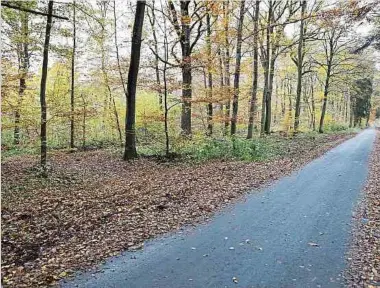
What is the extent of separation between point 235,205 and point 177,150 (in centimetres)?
734

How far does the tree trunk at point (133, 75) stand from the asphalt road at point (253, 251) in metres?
7.38

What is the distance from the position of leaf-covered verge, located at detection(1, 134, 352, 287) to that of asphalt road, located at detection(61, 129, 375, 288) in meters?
0.50

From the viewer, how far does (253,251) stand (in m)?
5.72

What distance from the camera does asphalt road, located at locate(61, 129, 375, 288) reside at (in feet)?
15.8

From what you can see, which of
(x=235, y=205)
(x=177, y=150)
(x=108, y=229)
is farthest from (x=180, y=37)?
(x=108, y=229)

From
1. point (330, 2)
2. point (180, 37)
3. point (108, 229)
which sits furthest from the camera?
point (330, 2)

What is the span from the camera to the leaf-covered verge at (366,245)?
481cm

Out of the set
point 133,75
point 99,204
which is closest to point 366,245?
point 99,204

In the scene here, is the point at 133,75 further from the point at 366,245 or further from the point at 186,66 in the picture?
the point at 366,245

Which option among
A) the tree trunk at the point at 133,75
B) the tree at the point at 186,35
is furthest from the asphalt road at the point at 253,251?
the tree at the point at 186,35

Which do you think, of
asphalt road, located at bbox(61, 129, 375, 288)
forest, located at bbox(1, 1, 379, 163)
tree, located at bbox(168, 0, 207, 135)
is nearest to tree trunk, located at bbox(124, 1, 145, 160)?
forest, located at bbox(1, 1, 379, 163)

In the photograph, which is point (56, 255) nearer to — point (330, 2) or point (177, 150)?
point (177, 150)

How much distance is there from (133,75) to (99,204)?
23.9ft

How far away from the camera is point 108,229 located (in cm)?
669
